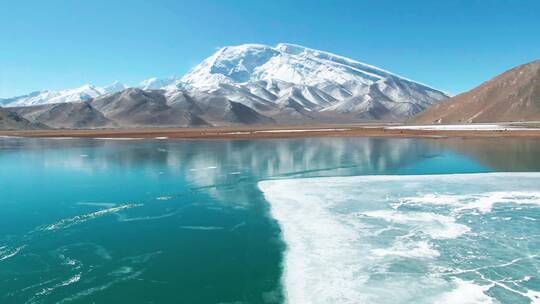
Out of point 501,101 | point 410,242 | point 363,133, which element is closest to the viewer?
point 410,242

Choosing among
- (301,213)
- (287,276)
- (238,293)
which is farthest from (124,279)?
(301,213)

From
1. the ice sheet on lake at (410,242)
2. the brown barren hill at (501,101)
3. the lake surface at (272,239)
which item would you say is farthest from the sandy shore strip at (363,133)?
the ice sheet on lake at (410,242)

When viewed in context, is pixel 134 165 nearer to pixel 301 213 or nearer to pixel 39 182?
pixel 39 182

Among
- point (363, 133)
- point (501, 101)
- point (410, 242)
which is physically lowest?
point (410, 242)

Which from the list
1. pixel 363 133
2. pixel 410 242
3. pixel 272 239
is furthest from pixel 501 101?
pixel 272 239

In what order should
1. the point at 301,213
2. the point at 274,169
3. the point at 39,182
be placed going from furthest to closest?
1. the point at 274,169
2. the point at 39,182
3. the point at 301,213

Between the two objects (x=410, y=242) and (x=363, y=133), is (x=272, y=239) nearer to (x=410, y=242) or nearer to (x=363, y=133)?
(x=410, y=242)

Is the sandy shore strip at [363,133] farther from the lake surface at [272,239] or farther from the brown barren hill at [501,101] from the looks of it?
the lake surface at [272,239]
